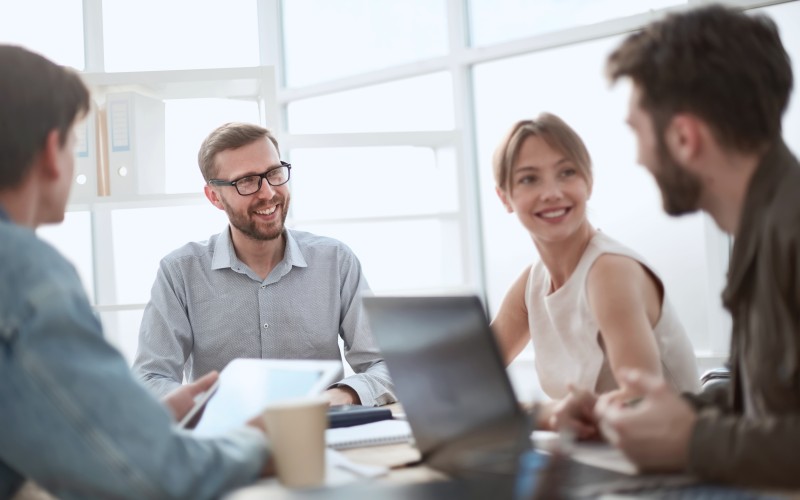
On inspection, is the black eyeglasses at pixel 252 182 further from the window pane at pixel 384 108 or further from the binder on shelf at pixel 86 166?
the window pane at pixel 384 108

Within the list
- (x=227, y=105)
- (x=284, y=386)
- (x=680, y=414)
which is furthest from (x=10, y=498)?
(x=227, y=105)

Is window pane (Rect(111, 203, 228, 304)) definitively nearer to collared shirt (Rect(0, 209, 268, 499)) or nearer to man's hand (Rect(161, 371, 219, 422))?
man's hand (Rect(161, 371, 219, 422))

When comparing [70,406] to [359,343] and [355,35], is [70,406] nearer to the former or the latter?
[359,343]

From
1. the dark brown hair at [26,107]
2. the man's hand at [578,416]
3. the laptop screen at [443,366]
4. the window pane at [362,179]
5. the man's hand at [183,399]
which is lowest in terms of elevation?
the man's hand at [578,416]

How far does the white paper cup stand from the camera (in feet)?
3.79

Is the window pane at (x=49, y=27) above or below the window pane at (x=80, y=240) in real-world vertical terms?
above

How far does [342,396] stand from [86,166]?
175 cm

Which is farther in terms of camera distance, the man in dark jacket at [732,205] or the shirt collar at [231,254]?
the shirt collar at [231,254]

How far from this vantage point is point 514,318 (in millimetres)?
2172

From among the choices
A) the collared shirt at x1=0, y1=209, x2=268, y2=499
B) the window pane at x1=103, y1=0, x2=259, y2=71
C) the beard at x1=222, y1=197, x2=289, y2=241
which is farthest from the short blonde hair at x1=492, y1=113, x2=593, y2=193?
the window pane at x1=103, y1=0, x2=259, y2=71

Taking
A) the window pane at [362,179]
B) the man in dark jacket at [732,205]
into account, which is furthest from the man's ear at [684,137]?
the window pane at [362,179]

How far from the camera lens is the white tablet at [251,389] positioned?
1.29 m

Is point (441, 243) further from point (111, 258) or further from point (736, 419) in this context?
point (736, 419)

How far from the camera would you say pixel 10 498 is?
3.85ft
